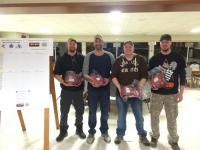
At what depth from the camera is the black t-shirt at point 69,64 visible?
10.6ft

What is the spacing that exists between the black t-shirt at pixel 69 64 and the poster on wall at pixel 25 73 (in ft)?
1.71

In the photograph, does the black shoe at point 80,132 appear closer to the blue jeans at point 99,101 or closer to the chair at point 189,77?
the blue jeans at point 99,101

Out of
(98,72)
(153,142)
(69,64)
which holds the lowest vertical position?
(153,142)

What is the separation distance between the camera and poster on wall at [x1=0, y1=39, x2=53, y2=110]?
8.85 feet

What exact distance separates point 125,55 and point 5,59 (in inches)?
57.3

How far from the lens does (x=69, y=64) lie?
3.23 m

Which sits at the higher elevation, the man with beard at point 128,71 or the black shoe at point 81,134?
the man with beard at point 128,71

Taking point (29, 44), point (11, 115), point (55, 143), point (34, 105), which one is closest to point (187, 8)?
point (29, 44)

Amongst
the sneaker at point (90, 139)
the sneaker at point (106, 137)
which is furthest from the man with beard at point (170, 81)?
the sneaker at point (90, 139)

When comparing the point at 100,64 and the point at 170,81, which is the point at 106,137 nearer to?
the point at 100,64

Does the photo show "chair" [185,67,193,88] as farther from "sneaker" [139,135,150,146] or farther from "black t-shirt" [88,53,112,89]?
"black t-shirt" [88,53,112,89]

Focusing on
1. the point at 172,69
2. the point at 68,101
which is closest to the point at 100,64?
the point at 68,101

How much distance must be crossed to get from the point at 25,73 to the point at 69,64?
689 mm

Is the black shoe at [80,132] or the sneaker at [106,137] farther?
the black shoe at [80,132]
